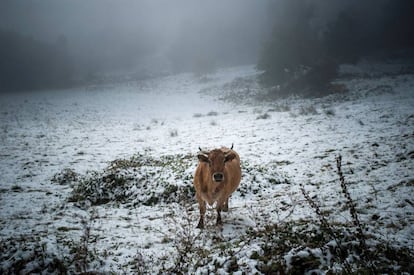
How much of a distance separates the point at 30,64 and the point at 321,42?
66.4m

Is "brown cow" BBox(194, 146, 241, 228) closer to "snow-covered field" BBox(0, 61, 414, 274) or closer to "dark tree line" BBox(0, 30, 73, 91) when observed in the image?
"snow-covered field" BBox(0, 61, 414, 274)

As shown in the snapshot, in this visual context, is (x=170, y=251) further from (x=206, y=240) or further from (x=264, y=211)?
(x=264, y=211)

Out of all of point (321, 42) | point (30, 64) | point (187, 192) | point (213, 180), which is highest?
point (30, 64)

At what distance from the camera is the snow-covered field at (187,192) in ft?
13.8

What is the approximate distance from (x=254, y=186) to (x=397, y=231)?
4449 mm

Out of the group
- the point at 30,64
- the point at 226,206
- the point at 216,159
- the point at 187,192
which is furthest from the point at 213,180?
the point at 30,64

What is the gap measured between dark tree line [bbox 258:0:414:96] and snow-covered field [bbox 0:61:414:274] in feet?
53.0

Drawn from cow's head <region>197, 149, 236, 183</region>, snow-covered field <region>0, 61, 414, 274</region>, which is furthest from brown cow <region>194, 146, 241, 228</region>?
snow-covered field <region>0, 61, 414, 274</region>

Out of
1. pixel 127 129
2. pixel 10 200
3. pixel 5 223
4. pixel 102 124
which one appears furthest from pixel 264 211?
pixel 102 124

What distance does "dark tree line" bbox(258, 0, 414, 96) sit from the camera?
34.2m

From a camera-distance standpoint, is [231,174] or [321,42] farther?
[321,42]

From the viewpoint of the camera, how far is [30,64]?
58438mm

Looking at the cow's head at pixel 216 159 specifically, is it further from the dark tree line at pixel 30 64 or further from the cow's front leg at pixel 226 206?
the dark tree line at pixel 30 64

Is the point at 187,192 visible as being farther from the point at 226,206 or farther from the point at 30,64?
the point at 30,64
